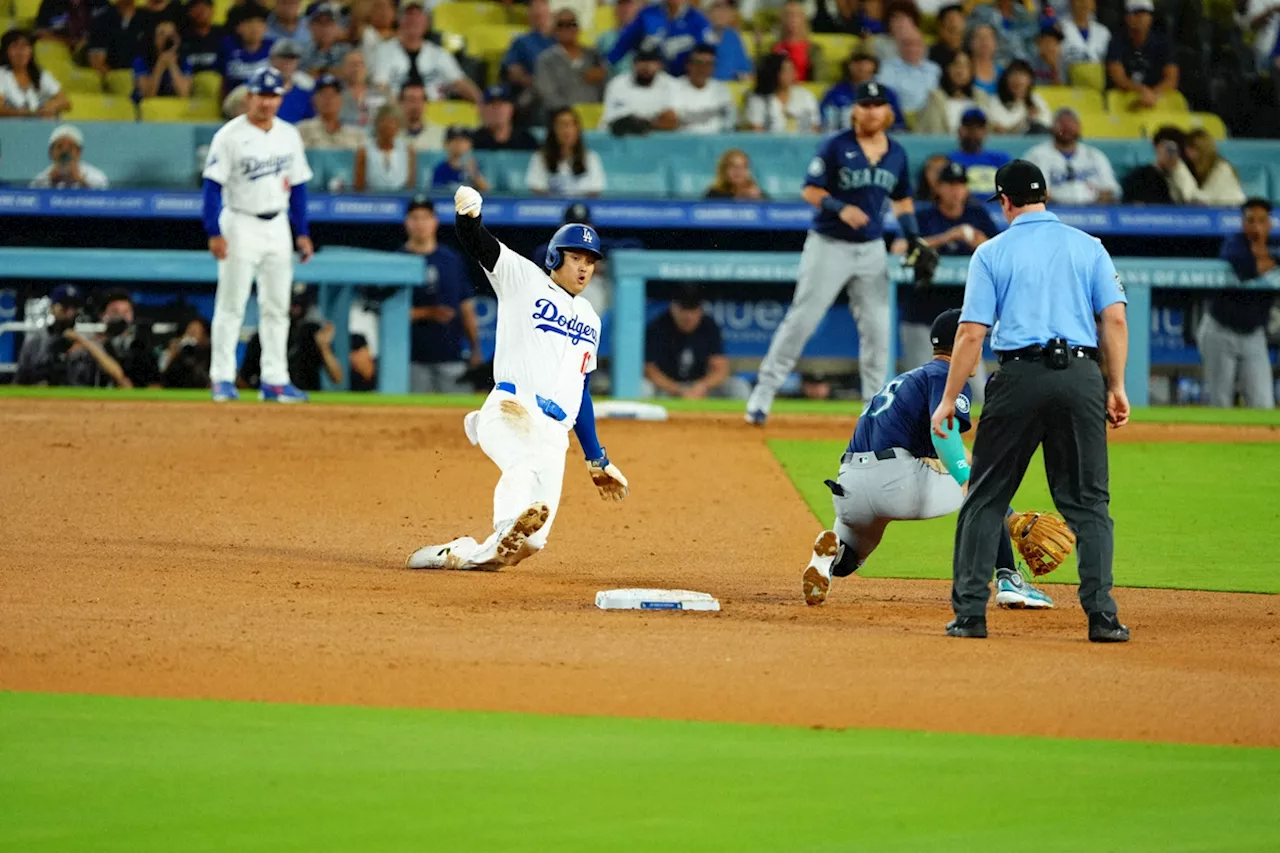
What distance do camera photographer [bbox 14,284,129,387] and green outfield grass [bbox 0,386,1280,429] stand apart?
28 cm

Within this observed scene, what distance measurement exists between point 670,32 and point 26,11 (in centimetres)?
657

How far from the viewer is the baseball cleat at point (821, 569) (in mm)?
7527

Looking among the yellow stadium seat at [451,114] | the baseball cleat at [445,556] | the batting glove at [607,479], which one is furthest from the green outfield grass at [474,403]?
the batting glove at [607,479]

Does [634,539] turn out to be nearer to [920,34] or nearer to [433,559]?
[433,559]

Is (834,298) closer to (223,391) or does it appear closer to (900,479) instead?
(223,391)

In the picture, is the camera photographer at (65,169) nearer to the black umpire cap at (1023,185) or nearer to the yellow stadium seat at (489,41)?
the yellow stadium seat at (489,41)

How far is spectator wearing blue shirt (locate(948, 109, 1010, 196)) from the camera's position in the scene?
17.2 meters

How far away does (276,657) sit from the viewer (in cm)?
628

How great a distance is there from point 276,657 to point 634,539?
11.8ft

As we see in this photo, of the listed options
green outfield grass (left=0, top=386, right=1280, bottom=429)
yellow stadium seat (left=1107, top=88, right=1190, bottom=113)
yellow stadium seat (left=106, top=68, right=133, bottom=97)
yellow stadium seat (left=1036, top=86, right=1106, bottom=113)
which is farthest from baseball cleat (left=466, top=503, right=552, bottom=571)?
yellow stadium seat (left=1107, top=88, right=1190, bottom=113)

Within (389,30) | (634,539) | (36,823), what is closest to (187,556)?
(634,539)

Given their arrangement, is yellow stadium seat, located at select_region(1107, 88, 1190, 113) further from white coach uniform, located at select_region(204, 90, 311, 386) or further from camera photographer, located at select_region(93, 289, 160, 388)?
camera photographer, located at select_region(93, 289, 160, 388)

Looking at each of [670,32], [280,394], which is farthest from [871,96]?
[670,32]

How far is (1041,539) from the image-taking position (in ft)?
23.7
